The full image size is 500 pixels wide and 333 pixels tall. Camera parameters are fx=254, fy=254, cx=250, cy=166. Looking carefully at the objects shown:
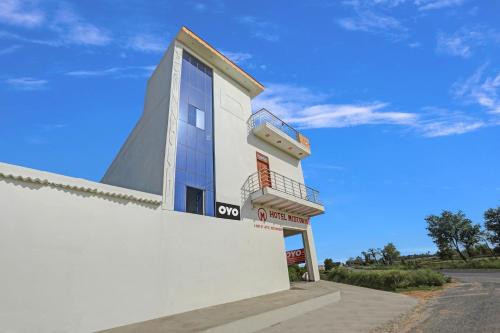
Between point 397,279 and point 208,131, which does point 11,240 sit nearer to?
point 208,131

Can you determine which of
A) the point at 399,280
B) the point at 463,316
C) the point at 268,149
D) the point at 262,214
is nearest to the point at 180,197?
the point at 262,214

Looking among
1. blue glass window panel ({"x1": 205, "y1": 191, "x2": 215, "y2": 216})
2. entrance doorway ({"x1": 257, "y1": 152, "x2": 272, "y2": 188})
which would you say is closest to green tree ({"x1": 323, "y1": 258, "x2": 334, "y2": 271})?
entrance doorway ({"x1": 257, "y1": 152, "x2": 272, "y2": 188})

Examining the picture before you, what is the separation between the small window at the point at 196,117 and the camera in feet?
38.4

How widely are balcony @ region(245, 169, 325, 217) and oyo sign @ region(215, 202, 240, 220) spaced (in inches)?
49.5

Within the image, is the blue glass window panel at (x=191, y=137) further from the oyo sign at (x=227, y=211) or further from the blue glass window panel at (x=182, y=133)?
the oyo sign at (x=227, y=211)

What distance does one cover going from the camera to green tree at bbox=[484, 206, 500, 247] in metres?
38.8

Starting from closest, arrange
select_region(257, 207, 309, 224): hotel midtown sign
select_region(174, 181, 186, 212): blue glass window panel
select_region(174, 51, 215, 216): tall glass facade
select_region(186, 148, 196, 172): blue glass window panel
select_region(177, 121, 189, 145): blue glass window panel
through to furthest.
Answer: select_region(174, 181, 186, 212): blue glass window panel < select_region(174, 51, 215, 216): tall glass facade < select_region(186, 148, 196, 172): blue glass window panel < select_region(177, 121, 189, 145): blue glass window panel < select_region(257, 207, 309, 224): hotel midtown sign

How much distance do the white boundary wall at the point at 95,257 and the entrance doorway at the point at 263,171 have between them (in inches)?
185

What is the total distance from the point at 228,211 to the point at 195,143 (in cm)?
337

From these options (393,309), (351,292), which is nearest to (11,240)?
(393,309)

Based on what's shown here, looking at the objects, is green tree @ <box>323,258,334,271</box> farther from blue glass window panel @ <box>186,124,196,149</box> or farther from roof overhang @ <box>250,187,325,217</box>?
blue glass window panel @ <box>186,124,196,149</box>

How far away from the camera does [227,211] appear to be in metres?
11.2

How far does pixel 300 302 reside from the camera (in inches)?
349

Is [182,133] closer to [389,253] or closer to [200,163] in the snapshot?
[200,163]
